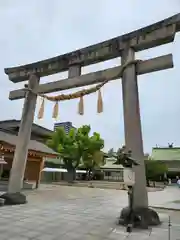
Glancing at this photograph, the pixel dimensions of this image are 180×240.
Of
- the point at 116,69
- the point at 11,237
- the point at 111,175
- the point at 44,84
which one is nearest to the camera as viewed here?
the point at 11,237

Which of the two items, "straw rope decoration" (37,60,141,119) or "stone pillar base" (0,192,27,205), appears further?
"stone pillar base" (0,192,27,205)

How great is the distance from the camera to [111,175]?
4675 cm

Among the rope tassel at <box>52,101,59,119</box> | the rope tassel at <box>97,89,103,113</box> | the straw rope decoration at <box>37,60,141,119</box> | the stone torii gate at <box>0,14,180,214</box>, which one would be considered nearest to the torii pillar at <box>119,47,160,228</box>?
the stone torii gate at <box>0,14,180,214</box>

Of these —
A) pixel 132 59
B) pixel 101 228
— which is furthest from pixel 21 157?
pixel 132 59

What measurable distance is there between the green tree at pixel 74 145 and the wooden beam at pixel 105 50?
21.0 m

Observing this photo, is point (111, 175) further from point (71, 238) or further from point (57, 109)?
point (71, 238)

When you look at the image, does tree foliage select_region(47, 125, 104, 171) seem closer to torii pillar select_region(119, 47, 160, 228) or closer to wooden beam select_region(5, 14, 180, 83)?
wooden beam select_region(5, 14, 180, 83)

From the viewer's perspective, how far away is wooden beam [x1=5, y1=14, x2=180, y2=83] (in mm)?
7441

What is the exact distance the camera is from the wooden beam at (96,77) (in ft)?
24.1

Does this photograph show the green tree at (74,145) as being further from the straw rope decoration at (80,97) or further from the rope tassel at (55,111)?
the rope tassel at (55,111)

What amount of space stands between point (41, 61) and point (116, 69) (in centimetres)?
370

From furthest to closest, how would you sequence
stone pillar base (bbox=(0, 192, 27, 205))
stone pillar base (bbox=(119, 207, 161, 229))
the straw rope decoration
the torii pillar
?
stone pillar base (bbox=(0, 192, 27, 205)), the straw rope decoration, the torii pillar, stone pillar base (bbox=(119, 207, 161, 229))

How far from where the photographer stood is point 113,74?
819 centimetres

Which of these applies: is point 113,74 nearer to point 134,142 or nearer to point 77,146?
point 134,142
